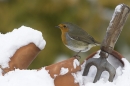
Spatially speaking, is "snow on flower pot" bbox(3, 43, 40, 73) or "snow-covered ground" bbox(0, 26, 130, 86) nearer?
"snow-covered ground" bbox(0, 26, 130, 86)

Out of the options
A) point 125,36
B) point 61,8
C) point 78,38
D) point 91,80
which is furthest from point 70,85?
point 125,36

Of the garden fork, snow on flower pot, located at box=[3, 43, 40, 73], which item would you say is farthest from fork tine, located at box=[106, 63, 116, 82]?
snow on flower pot, located at box=[3, 43, 40, 73]

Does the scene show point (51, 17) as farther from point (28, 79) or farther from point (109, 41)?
point (28, 79)

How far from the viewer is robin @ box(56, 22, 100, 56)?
6.24 feet

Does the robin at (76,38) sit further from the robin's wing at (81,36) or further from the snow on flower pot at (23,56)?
the snow on flower pot at (23,56)

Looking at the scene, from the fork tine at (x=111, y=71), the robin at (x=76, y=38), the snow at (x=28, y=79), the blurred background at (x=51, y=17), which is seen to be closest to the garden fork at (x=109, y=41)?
the fork tine at (x=111, y=71)

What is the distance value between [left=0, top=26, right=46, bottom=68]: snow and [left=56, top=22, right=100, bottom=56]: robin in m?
0.71

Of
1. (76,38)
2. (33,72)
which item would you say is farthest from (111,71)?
(76,38)

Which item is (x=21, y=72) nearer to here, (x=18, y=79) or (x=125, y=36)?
(x=18, y=79)

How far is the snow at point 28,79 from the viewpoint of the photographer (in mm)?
992

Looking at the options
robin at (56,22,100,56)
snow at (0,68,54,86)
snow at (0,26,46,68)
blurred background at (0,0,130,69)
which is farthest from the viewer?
blurred background at (0,0,130,69)

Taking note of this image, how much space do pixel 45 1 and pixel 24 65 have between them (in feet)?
8.14

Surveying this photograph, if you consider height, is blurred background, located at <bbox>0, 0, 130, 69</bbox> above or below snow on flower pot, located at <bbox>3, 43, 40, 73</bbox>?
above

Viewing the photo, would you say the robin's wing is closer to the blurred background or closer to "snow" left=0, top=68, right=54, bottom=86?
"snow" left=0, top=68, right=54, bottom=86
